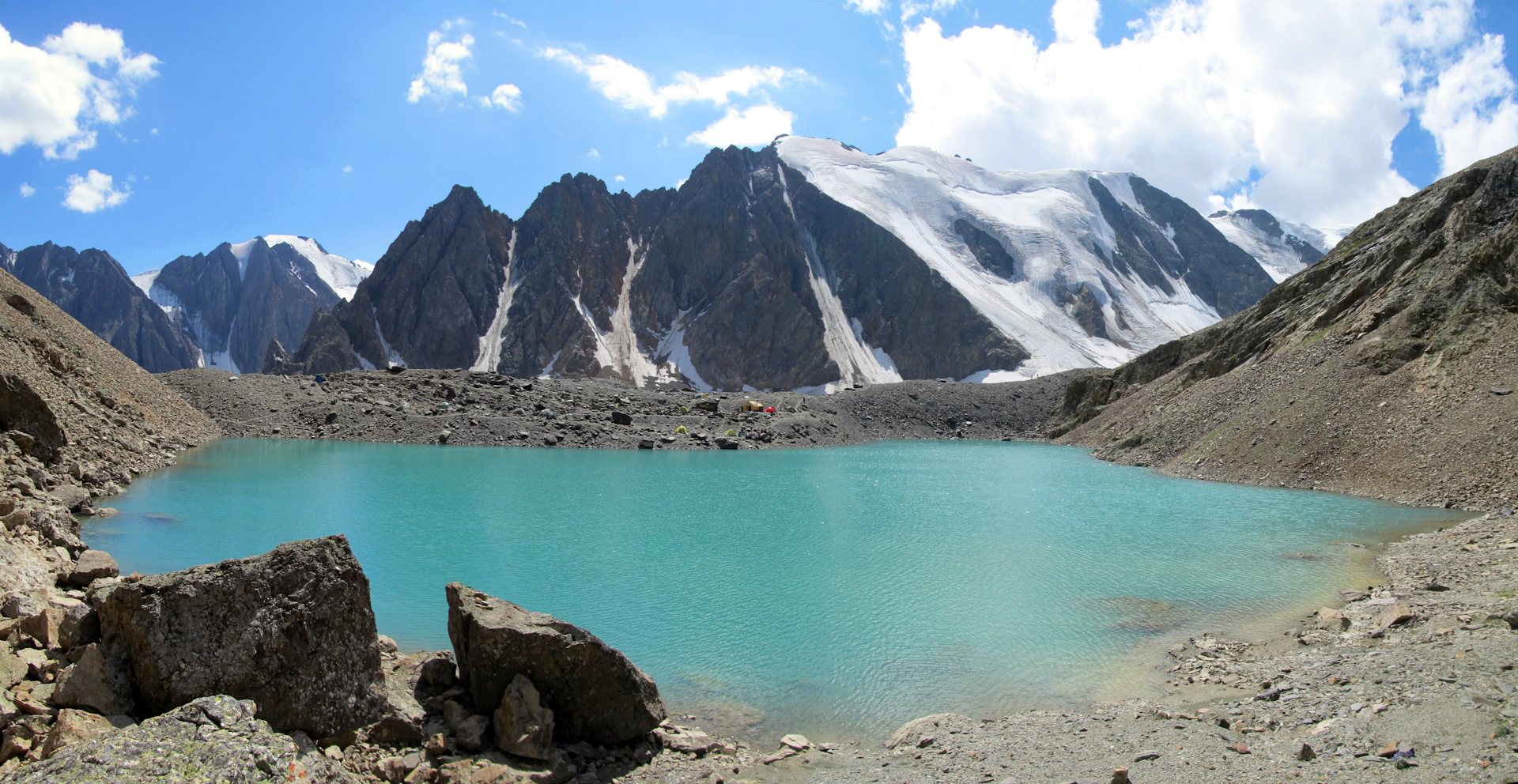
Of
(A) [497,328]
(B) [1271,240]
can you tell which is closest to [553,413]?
(A) [497,328]

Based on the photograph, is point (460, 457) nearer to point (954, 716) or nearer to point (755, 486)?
point (755, 486)

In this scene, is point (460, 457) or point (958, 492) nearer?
point (958, 492)

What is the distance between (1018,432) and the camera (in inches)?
2621

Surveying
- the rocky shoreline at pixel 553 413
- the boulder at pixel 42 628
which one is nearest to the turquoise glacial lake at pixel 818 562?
the boulder at pixel 42 628

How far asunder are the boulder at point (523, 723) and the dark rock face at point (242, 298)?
20002 centimetres

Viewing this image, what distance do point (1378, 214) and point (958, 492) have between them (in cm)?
3157

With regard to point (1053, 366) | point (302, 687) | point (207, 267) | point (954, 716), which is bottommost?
point (954, 716)

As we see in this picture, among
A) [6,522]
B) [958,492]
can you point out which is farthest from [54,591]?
[958,492]

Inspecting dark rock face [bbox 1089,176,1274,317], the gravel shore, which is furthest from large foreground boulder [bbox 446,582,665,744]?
dark rock face [bbox 1089,176,1274,317]

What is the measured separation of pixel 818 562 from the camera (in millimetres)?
16625

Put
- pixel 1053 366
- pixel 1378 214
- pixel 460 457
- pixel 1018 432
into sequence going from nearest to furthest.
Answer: pixel 460 457, pixel 1378 214, pixel 1018 432, pixel 1053 366

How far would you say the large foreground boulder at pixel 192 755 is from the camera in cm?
435

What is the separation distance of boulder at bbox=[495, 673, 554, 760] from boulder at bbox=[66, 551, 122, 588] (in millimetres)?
6172

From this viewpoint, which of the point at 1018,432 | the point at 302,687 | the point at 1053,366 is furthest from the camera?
the point at 1053,366
